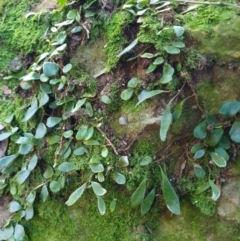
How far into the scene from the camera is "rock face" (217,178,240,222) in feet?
5.47

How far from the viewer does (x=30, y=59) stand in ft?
7.25

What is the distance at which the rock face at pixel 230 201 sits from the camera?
1668 mm

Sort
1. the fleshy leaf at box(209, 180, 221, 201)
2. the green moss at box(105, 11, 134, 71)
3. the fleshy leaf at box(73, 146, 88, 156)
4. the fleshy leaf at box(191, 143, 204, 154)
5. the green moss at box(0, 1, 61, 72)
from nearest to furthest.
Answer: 1. the fleshy leaf at box(209, 180, 221, 201)
2. the fleshy leaf at box(191, 143, 204, 154)
3. the fleshy leaf at box(73, 146, 88, 156)
4. the green moss at box(105, 11, 134, 71)
5. the green moss at box(0, 1, 61, 72)

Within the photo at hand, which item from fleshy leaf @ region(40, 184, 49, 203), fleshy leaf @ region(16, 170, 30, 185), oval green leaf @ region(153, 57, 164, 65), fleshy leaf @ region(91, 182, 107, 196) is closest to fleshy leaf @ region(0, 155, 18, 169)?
fleshy leaf @ region(16, 170, 30, 185)

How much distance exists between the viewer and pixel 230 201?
1680 mm

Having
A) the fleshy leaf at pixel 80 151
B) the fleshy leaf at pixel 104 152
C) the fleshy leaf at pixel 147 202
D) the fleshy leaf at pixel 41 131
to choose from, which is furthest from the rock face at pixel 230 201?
the fleshy leaf at pixel 41 131

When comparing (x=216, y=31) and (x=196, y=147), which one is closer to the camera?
(x=196, y=147)

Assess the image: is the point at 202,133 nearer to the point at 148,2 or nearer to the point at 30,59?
the point at 148,2

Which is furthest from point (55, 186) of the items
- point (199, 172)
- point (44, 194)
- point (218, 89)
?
point (218, 89)

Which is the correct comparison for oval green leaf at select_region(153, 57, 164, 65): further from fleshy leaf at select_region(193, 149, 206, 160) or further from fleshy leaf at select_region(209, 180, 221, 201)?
fleshy leaf at select_region(209, 180, 221, 201)

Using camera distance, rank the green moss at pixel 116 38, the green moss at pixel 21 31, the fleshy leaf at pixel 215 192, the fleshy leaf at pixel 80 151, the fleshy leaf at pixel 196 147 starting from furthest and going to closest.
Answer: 1. the green moss at pixel 21 31
2. the green moss at pixel 116 38
3. the fleshy leaf at pixel 80 151
4. the fleshy leaf at pixel 196 147
5. the fleshy leaf at pixel 215 192

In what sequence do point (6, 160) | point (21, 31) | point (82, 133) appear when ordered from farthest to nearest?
point (21, 31) < point (6, 160) < point (82, 133)

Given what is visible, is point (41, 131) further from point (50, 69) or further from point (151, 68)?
point (151, 68)

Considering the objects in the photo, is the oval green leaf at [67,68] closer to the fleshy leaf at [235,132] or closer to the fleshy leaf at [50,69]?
the fleshy leaf at [50,69]
